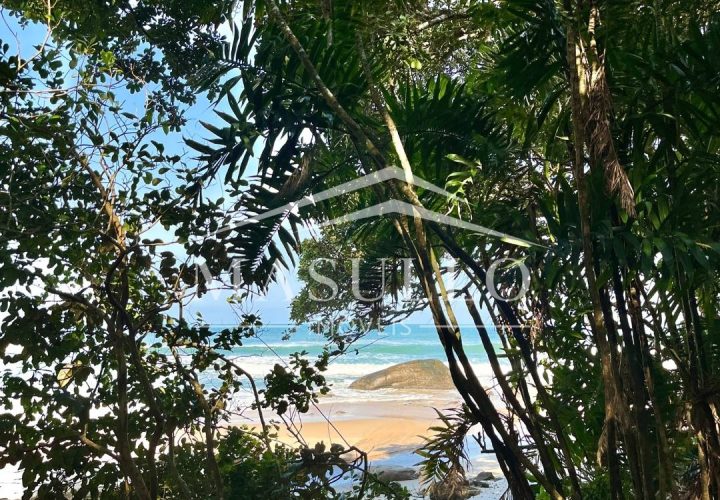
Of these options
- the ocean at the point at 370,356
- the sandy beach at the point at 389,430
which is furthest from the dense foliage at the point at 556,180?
the ocean at the point at 370,356

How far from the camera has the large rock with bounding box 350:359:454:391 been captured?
1362cm

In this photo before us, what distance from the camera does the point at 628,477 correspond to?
223 centimetres

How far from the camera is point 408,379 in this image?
1381cm

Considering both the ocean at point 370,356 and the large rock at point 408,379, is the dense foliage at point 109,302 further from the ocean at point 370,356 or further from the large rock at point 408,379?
the large rock at point 408,379

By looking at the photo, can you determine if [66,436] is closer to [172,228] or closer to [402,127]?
[172,228]

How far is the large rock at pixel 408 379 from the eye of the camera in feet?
44.7

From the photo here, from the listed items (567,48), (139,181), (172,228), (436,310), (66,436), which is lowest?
(66,436)

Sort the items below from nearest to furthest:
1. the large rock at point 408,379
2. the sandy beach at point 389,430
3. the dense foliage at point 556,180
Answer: the dense foliage at point 556,180 < the sandy beach at point 389,430 < the large rock at point 408,379

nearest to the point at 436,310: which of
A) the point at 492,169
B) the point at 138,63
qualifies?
the point at 492,169

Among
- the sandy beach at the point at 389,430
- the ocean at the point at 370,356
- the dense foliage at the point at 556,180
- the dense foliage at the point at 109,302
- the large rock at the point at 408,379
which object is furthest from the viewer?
the large rock at the point at 408,379

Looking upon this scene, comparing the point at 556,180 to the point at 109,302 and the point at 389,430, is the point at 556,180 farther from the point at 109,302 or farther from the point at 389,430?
the point at 389,430

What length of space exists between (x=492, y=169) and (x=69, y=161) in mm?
1268

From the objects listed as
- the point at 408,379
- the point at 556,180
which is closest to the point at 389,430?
the point at 408,379

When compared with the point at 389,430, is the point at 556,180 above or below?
above
